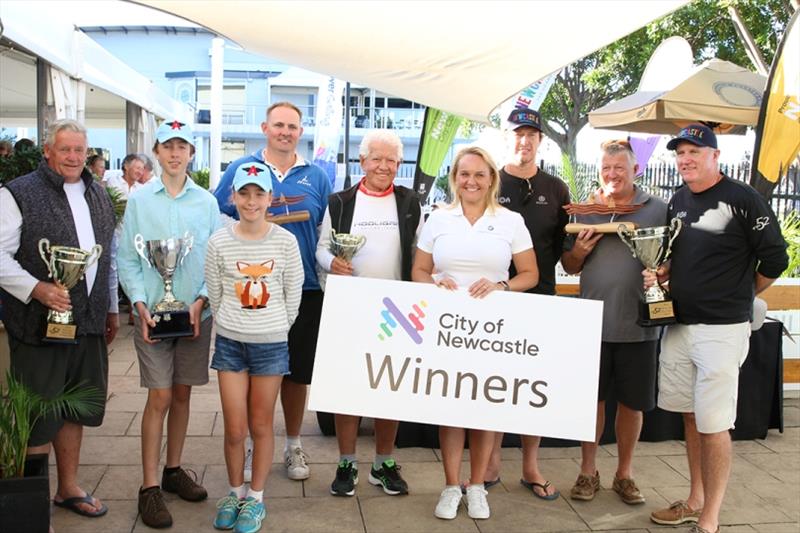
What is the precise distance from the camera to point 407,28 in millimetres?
4664

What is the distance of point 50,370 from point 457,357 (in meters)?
1.92

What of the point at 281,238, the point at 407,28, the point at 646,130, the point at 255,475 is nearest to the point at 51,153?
the point at 281,238

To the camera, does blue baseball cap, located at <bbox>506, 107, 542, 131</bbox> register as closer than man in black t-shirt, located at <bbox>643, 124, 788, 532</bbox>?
No

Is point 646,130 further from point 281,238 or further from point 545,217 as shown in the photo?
point 281,238

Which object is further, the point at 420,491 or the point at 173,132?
the point at 420,491

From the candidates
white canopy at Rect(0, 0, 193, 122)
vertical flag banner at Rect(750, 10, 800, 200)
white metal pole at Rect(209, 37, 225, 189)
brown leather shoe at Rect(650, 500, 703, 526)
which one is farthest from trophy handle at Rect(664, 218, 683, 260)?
white metal pole at Rect(209, 37, 225, 189)

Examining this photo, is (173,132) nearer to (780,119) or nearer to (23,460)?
(23,460)

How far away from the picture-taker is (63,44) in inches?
324

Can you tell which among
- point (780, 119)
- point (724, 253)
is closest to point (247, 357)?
point (724, 253)

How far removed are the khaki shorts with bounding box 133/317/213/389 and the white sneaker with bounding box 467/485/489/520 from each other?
151cm

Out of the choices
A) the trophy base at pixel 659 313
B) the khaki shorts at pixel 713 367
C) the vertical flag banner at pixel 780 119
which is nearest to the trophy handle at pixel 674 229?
the trophy base at pixel 659 313

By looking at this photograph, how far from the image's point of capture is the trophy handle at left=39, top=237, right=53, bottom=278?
11.1 feet

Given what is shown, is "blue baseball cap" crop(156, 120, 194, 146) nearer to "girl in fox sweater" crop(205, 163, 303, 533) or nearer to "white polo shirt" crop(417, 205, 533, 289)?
"girl in fox sweater" crop(205, 163, 303, 533)

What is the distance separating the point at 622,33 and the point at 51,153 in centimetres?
333
